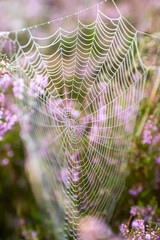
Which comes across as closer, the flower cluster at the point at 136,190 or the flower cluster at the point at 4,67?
the flower cluster at the point at 4,67

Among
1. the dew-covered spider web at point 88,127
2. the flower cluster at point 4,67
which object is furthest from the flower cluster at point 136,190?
the flower cluster at point 4,67

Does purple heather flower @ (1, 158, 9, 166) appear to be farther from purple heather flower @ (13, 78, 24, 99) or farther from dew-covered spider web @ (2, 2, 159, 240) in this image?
purple heather flower @ (13, 78, 24, 99)

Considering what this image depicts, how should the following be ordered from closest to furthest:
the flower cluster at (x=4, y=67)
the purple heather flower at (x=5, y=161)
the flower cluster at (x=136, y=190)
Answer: the flower cluster at (x=4, y=67), the flower cluster at (x=136, y=190), the purple heather flower at (x=5, y=161)

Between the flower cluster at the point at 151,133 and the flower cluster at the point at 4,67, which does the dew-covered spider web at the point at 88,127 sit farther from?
the flower cluster at the point at 4,67

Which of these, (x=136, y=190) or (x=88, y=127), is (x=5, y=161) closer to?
(x=88, y=127)

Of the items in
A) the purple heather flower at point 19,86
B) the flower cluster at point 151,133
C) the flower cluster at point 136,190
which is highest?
the purple heather flower at point 19,86

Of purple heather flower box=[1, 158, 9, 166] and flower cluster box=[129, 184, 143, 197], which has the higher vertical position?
purple heather flower box=[1, 158, 9, 166]

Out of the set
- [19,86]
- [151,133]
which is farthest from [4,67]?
[151,133]

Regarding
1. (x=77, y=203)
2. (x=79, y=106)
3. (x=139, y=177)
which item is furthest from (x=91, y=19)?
(x=77, y=203)

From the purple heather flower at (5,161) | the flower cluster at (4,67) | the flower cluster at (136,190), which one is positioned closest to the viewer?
the flower cluster at (4,67)

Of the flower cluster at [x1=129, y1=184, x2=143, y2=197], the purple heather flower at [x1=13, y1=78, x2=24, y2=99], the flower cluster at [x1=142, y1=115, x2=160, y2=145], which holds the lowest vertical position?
the flower cluster at [x1=129, y1=184, x2=143, y2=197]

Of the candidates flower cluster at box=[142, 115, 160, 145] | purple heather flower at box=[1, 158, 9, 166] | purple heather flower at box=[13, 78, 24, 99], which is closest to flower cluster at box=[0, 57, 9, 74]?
purple heather flower at box=[13, 78, 24, 99]
